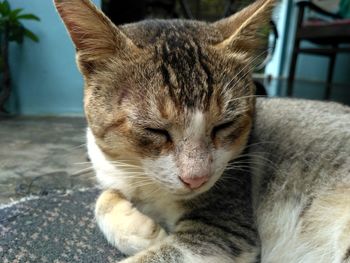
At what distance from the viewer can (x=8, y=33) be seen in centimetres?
349

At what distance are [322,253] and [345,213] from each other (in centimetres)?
15

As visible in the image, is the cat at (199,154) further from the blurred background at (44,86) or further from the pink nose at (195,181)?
the blurred background at (44,86)

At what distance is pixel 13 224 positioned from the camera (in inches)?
59.9

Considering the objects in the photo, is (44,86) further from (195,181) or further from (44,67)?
(195,181)

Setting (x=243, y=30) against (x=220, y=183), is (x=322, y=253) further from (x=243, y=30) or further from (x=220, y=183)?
(x=243, y=30)

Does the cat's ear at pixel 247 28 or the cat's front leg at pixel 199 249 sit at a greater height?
the cat's ear at pixel 247 28

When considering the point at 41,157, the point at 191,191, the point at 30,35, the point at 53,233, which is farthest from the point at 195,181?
the point at 30,35

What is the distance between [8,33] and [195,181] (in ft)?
9.87

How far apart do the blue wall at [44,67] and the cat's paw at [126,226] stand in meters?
2.39

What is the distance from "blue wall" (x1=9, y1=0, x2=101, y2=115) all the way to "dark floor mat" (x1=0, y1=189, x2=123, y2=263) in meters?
2.02

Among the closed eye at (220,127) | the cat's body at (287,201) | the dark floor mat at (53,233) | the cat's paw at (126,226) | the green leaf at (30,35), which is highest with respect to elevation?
the green leaf at (30,35)

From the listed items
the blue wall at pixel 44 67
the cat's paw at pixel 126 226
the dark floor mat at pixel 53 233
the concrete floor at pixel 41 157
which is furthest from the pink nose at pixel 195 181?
the blue wall at pixel 44 67

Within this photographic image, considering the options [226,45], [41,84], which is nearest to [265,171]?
[226,45]

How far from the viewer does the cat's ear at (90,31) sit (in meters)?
1.17
